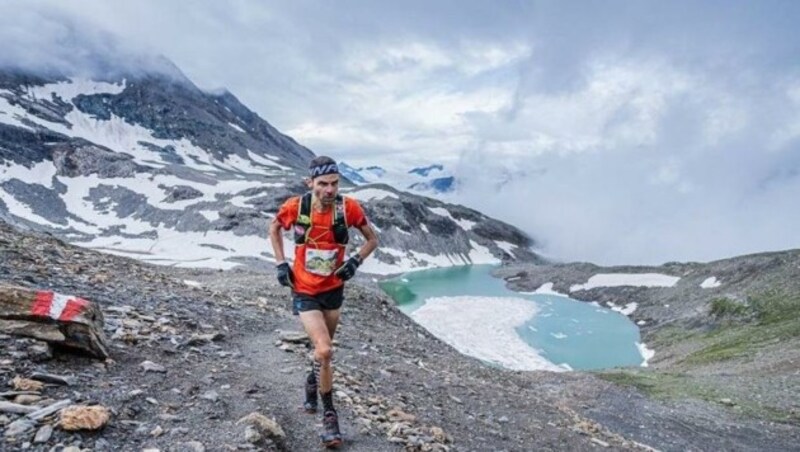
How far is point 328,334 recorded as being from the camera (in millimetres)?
8828

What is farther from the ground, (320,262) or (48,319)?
(320,262)

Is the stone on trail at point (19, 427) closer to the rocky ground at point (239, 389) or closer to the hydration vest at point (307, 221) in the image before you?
the rocky ground at point (239, 389)

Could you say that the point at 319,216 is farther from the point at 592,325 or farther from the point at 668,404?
the point at 592,325

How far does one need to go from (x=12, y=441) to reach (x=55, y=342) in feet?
9.22

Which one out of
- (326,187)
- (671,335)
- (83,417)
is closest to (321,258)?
(326,187)

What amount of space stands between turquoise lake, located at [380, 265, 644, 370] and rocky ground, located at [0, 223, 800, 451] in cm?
4427

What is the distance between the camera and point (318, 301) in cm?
891

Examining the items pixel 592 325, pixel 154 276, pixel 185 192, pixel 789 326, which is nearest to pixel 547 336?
pixel 592 325

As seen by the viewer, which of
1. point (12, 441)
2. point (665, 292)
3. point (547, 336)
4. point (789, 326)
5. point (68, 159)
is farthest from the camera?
point (68, 159)

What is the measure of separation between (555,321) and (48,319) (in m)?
91.4

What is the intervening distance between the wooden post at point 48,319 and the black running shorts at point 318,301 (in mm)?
3797

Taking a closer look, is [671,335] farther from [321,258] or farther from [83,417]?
[83,417]

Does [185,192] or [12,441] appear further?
[185,192]

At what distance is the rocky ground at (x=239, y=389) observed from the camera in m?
8.00
